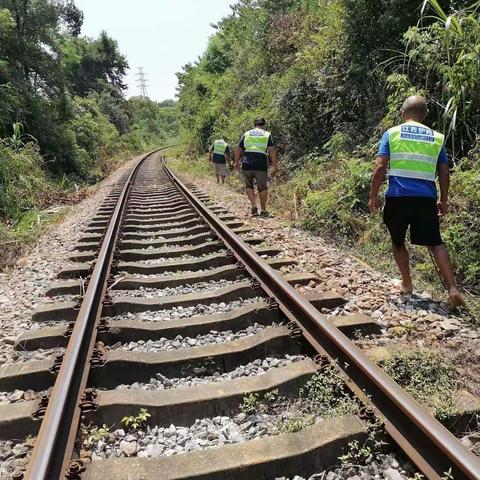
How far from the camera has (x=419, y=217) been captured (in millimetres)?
4355

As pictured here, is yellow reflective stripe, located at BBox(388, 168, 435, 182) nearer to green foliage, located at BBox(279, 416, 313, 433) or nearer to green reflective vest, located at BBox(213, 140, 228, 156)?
green foliage, located at BBox(279, 416, 313, 433)

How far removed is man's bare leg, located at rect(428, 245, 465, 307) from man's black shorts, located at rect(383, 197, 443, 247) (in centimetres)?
7

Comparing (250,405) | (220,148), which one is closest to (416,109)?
(250,405)

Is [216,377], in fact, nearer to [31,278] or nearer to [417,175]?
[417,175]

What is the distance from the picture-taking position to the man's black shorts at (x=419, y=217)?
4328 mm

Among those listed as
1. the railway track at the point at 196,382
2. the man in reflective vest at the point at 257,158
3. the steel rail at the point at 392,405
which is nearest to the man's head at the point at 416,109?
the railway track at the point at 196,382

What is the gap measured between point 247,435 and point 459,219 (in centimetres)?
391

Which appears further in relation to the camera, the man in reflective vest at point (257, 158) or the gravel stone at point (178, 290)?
the man in reflective vest at point (257, 158)

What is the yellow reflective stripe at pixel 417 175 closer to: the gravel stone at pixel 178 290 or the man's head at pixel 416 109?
the man's head at pixel 416 109

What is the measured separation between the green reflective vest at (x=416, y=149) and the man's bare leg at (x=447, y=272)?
64cm

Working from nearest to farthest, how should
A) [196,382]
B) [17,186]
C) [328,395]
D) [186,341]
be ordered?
[328,395]
[196,382]
[186,341]
[17,186]

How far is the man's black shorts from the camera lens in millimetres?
4328

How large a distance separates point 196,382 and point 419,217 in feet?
8.07

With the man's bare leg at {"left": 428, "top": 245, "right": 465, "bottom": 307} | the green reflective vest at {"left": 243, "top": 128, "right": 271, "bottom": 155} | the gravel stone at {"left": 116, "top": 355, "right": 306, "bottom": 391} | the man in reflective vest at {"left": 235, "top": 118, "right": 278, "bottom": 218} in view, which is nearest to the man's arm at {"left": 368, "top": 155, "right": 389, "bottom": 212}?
the man's bare leg at {"left": 428, "top": 245, "right": 465, "bottom": 307}
